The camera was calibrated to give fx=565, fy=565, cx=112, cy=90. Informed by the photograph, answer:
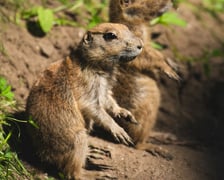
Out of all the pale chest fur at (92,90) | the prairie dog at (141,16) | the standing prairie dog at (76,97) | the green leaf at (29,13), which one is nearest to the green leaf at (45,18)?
the green leaf at (29,13)

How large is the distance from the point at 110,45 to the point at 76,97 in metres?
0.65

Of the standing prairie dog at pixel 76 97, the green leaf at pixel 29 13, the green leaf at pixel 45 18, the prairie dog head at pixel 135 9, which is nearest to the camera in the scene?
the standing prairie dog at pixel 76 97

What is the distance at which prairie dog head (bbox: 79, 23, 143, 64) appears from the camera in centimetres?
590

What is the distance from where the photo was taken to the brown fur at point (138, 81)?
6.84 metres

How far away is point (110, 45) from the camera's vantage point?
594 cm

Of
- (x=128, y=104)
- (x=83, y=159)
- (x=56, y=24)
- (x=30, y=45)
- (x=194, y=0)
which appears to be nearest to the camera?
(x=83, y=159)

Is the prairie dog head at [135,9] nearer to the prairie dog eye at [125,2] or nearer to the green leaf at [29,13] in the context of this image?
the prairie dog eye at [125,2]

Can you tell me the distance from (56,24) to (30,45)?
65cm

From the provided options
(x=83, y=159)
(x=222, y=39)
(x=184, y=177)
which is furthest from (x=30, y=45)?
(x=222, y=39)

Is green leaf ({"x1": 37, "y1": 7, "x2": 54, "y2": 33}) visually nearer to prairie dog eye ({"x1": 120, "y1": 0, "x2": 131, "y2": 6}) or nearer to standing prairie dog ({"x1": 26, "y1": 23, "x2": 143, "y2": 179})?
prairie dog eye ({"x1": 120, "y1": 0, "x2": 131, "y2": 6})

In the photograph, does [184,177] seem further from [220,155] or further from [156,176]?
[220,155]

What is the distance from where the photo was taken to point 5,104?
621 cm

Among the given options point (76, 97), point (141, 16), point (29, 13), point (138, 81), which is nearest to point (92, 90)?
Result: point (76, 97)

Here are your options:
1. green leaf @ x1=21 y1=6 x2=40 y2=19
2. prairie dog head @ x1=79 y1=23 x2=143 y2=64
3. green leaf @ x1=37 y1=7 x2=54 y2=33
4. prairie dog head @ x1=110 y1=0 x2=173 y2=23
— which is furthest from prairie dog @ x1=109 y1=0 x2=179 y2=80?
green leaf @ x1=21 y1=6 x2=40 y2=19
